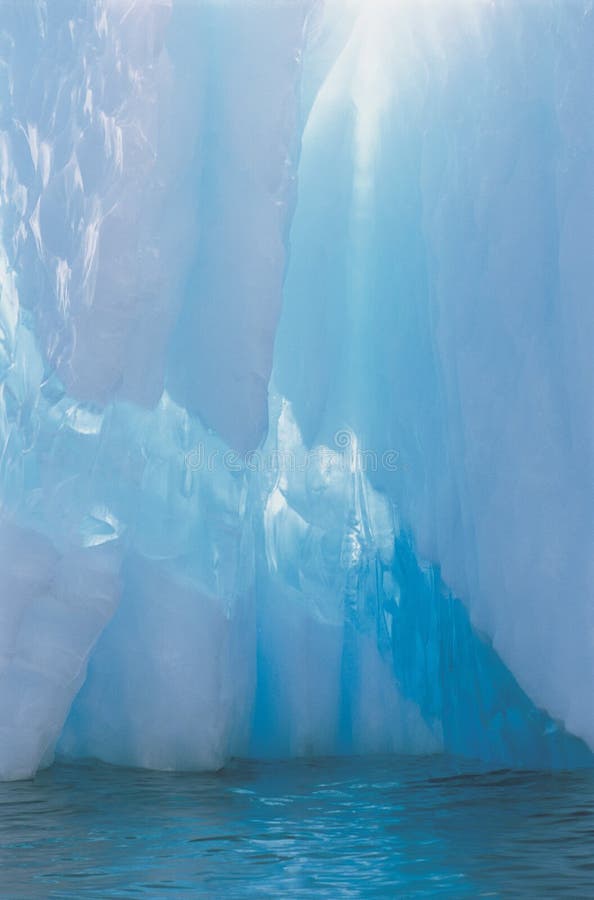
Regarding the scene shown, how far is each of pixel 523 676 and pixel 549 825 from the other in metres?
1.59

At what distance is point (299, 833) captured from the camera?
198 inches

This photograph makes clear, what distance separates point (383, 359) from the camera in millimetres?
7770

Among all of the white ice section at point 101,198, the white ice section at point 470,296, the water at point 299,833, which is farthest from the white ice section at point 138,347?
→ the white ice section at point 470,296

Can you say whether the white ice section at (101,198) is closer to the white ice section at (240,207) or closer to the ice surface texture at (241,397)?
the ice surface texture at (241,397)

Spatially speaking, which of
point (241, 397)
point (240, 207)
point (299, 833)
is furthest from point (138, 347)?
point (299, 833)

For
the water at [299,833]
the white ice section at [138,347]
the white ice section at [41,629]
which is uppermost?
the white ice section at [138,347]

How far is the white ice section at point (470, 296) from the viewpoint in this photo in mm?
6629

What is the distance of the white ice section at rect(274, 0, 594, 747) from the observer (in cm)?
663

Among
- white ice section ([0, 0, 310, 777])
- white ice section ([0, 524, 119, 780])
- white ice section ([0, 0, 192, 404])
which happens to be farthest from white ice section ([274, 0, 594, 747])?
white ice section ([0, 524, 119, 780])

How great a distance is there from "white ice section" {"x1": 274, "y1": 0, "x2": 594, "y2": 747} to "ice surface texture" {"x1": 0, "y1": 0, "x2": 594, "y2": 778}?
0.02 metres

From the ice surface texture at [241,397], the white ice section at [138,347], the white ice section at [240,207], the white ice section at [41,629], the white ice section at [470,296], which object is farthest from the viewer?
the white ice section at [240,207]

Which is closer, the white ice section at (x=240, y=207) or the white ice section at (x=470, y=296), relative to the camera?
the white ice section at (x=470, y=296)

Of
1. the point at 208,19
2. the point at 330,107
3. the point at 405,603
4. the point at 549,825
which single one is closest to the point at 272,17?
the point at 208,19

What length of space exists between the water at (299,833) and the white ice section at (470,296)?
1031 mm
